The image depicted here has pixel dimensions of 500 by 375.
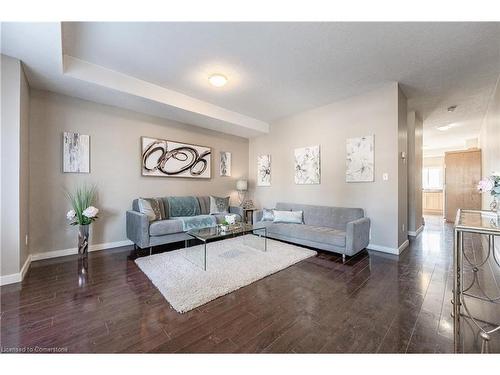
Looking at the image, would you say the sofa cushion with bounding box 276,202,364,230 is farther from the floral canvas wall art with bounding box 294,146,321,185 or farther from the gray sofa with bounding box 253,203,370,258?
the floral canvas wall art with bounding box 294,146,321,185

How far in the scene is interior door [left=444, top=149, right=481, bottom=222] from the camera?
5.65 m

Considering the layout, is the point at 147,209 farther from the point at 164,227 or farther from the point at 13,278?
the point at 13,278

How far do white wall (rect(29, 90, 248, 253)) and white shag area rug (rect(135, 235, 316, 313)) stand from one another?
1.24 meters

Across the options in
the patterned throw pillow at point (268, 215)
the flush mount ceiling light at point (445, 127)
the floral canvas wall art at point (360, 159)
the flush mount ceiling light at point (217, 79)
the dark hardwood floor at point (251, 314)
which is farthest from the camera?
the flush mount ceiling light at point (445, 127)

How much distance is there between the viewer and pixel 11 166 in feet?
7.33

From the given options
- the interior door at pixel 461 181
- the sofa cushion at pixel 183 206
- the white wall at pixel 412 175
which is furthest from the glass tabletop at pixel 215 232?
the interior door at pixel 461 181

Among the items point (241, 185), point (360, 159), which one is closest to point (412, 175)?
point (360, 159)

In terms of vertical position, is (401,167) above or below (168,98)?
below

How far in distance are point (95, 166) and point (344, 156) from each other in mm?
4296

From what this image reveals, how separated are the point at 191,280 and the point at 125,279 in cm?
77

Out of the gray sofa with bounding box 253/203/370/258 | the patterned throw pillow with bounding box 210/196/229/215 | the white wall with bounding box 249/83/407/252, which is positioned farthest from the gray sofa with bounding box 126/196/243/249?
the white wall with bounding box 249/83/407/252

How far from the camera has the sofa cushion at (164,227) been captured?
3.19m

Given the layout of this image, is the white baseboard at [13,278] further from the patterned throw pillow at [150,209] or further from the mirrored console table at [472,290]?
the mirrored console table at [472,290]

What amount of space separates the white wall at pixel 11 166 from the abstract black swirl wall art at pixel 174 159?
1730mm
